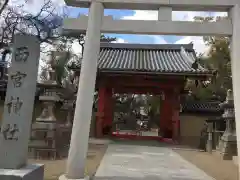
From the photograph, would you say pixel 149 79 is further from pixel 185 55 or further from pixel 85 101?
pixel 85 101

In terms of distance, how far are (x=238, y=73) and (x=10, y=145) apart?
4.60 meters

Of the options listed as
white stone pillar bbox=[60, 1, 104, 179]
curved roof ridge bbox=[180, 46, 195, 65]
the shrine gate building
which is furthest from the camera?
curved roof ridge bbox=[180, 46, 195, 65]

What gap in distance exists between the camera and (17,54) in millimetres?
4906

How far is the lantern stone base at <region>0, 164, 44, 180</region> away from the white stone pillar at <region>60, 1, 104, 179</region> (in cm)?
106

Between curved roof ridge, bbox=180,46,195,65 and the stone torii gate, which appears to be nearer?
the stone torii gate

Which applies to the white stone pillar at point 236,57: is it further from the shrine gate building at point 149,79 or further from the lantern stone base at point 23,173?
the shrine gate building at point 149,79

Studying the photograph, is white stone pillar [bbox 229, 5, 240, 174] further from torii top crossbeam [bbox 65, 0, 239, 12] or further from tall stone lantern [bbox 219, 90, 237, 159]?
tall stone lantern [bbox 219, 90, 237, 159]

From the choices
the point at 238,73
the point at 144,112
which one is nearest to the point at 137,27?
the point at 238,73

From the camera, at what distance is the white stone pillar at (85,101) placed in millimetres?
5883

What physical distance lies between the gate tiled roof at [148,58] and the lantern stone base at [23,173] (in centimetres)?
1125

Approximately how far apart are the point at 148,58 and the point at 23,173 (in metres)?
16.5

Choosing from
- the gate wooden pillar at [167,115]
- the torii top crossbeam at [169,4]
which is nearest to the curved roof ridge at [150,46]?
the gate wooden pillar at [167,115]

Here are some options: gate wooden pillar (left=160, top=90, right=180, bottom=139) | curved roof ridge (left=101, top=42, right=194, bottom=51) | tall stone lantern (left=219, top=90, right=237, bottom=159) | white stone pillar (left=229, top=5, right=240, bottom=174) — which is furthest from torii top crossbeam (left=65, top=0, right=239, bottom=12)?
curved roof ridge (left=101, top=42, right=194, bottom=51)

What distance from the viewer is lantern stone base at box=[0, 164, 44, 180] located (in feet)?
13.2
